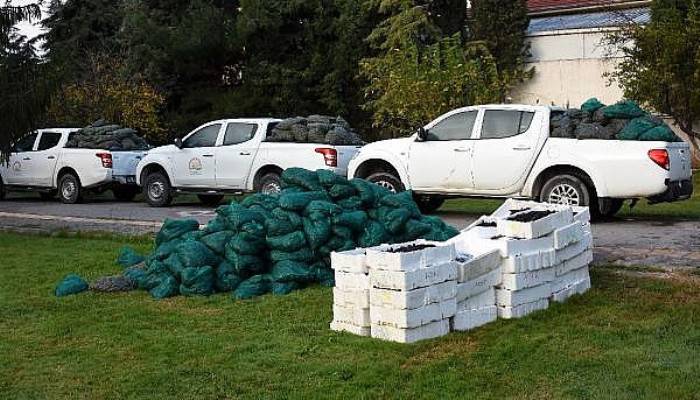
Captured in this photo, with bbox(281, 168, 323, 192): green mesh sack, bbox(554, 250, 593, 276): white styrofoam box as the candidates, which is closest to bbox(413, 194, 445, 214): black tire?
bbox(281, 168, 323, 192): green mesh sack

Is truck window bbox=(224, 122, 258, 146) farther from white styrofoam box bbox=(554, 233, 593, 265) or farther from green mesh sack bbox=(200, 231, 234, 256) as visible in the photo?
white styrofoam box bbox=(554, 233, 593, 265)

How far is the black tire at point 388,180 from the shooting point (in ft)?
51.0

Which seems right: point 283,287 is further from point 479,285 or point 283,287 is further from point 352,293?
point 479,285

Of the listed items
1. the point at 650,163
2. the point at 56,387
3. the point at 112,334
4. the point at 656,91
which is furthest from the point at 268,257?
the point at 656,91

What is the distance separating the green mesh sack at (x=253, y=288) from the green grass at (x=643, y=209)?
784cm

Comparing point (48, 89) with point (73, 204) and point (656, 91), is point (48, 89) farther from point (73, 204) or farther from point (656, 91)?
point (656, 91)

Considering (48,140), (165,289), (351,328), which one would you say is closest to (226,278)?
(165,289)

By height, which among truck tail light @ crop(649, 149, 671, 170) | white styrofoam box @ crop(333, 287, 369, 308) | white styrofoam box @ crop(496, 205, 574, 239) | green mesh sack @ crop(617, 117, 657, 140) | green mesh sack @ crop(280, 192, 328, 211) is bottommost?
white styrofoam box @ crop(333, 287, 369, 308)

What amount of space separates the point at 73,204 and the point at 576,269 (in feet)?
50.2

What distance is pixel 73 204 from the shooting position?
21422 millimetres

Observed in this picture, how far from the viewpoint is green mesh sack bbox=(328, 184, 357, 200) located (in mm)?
9516

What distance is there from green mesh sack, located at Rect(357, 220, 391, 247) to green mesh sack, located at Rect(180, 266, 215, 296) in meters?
1.40

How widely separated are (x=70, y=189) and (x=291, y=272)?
14.0 meters

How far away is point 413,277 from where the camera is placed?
21.6 ft
